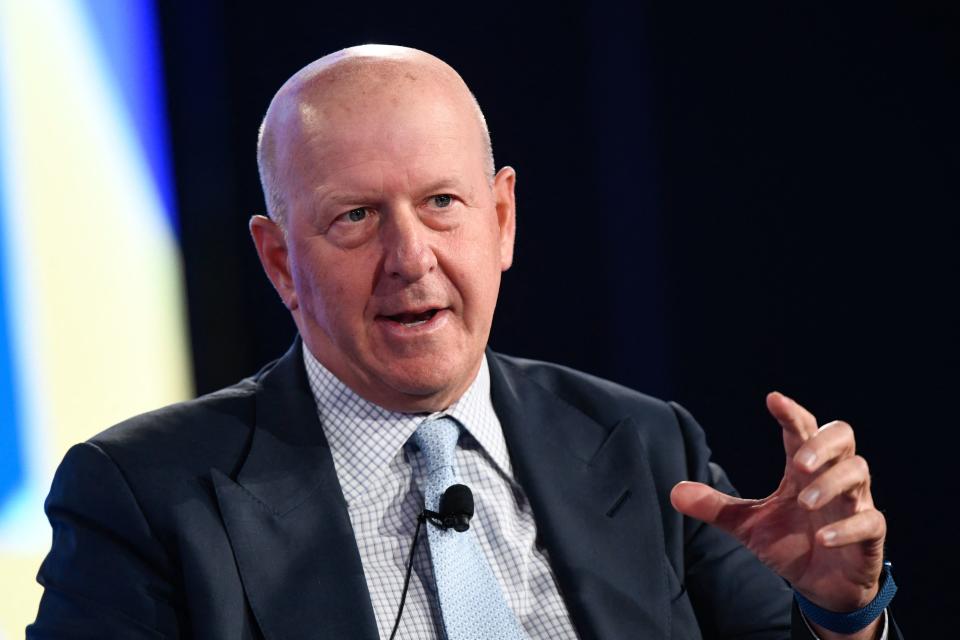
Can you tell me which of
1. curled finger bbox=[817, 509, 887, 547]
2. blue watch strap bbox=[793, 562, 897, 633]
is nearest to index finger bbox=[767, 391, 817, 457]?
curled finger bbox=[817, 509, 887, 547]

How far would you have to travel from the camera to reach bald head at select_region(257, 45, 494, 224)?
176 centimetres

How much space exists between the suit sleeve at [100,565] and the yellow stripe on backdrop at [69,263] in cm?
67

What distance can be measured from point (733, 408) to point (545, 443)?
3.66ft

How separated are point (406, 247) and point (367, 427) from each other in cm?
30

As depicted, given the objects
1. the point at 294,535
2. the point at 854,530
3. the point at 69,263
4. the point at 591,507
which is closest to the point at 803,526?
the point at 854,530

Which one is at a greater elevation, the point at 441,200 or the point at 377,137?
the point at 377,137

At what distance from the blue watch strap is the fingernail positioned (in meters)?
0.26

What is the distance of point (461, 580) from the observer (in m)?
1.71

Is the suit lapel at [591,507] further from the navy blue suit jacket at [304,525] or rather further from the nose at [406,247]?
the nose at [406,247]

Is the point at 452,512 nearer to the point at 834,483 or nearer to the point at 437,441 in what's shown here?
the point at 437,441

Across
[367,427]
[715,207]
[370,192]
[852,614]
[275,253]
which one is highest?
[370,192]

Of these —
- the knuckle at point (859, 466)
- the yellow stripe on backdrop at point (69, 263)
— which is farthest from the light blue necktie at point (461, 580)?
the yellow stripe on backdrop at point (69, 263)

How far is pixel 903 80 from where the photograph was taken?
279cm

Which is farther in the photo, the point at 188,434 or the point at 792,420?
the point at 188,434
